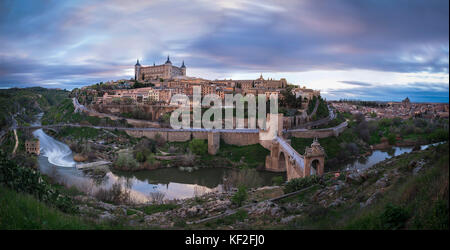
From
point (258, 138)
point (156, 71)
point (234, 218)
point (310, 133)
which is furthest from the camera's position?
point (156, 71)

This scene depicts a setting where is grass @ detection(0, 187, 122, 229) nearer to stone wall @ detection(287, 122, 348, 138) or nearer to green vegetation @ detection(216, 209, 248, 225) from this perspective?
green vegetation @ detection(216, 209, 248, 225)

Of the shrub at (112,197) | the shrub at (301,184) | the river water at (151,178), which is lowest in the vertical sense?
the river water at (151,178)

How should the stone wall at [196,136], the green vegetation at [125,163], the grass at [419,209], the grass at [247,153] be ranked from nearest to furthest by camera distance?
the grass at [419,209] < the green vegetation at [125,163] < the grass at [247,153] < the stone wall at [196,136]

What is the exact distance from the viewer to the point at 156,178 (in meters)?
15.8

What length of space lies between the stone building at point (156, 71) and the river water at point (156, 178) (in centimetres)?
2918

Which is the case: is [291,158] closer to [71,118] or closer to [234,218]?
[234,218]

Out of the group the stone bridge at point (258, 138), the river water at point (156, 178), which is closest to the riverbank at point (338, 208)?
the river water at point (156, 178)

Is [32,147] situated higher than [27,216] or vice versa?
[27,216]

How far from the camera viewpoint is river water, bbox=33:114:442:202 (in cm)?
1304

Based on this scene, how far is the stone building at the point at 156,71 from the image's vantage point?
154 feet

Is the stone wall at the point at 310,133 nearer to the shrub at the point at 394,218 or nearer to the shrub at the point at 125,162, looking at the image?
the shrub at the point at 125,162

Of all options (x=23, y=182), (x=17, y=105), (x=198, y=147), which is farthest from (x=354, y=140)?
(x=17, y=105)

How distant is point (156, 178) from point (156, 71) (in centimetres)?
3560
